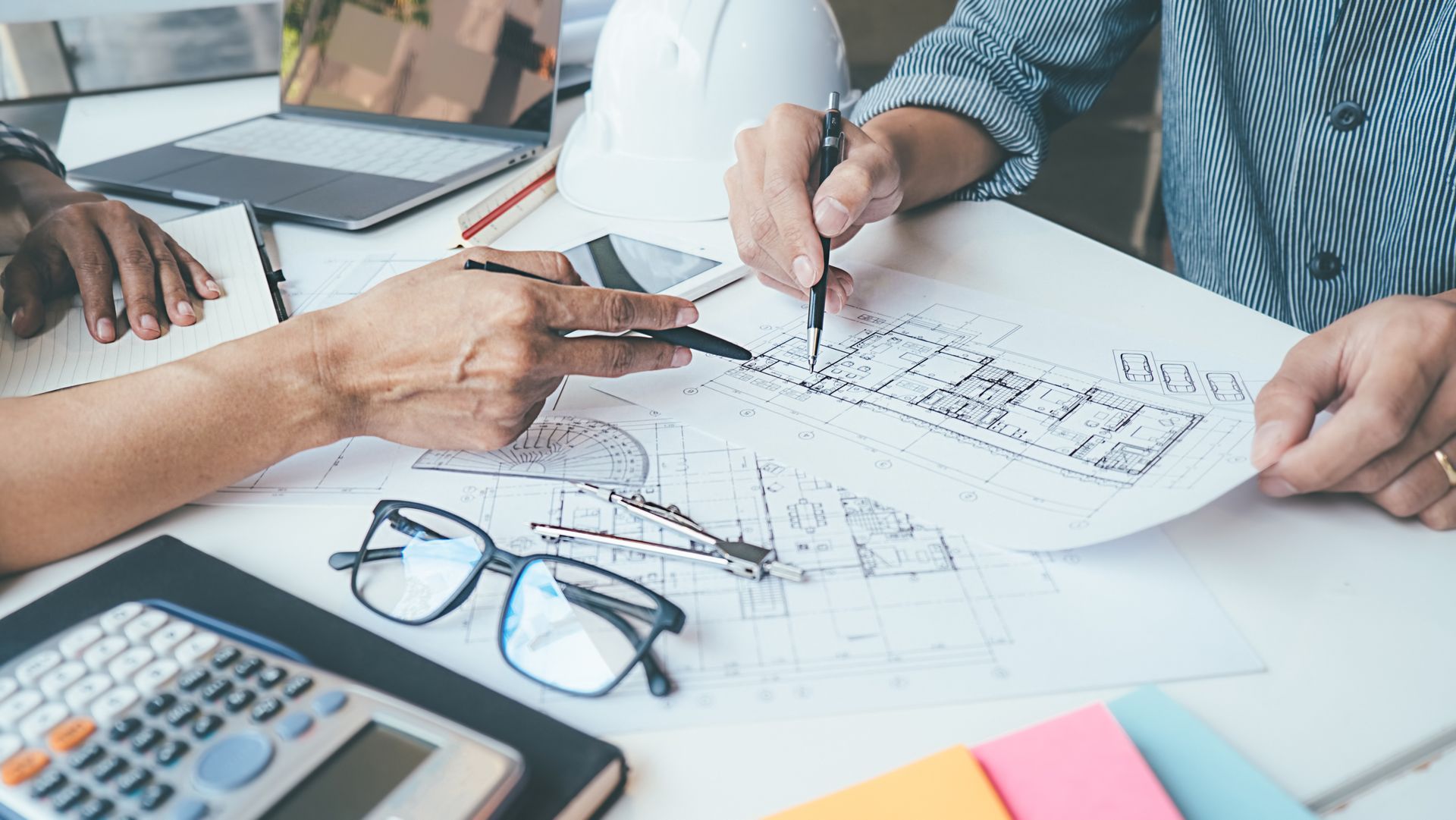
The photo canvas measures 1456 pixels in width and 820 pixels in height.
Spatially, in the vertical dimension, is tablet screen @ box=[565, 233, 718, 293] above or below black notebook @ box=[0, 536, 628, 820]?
above

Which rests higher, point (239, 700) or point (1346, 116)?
point (1346, 116)

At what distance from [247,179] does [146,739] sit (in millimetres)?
985

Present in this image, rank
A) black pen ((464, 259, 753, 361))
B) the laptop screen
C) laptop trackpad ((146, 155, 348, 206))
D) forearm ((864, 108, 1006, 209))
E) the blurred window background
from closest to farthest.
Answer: black pen ((464, 259, 753, 361)), forearm ((864, 108, 1006, 209)), laptop trackpad ((146, 155, 348, 206)), the laptop screen, the blurred window background

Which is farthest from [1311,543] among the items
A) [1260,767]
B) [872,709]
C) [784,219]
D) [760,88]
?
[760,88]

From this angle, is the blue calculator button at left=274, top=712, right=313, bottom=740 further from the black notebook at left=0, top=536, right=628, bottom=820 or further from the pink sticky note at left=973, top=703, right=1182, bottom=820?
the pink sticky note at left=973, top=703, right=1182, bottom=820

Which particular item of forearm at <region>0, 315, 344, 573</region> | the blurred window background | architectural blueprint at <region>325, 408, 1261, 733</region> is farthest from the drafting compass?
the blurred window background

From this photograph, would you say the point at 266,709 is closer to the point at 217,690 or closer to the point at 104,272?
the point at 217,690

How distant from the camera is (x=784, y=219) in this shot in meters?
Result: 0.86

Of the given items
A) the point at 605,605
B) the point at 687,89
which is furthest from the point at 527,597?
the point at 687,89

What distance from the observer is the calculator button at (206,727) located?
44cm

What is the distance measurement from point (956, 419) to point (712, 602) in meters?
0.26

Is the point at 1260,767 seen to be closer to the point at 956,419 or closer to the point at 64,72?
the point at 956,419

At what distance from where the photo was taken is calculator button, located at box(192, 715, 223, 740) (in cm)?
44

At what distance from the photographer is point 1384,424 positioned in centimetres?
57
